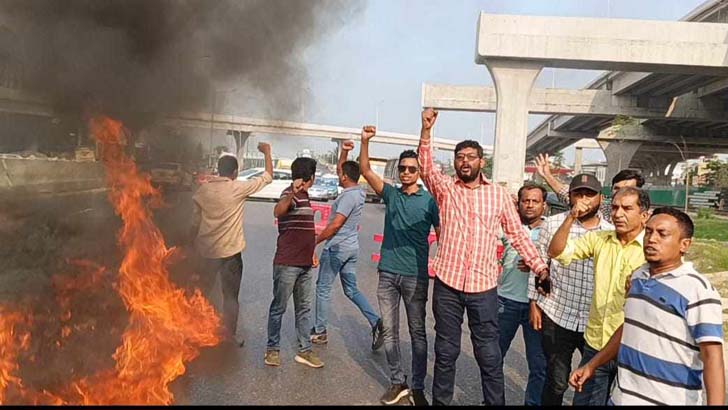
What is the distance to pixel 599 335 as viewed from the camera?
110 inches

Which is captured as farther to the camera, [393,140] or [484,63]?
[393,140]

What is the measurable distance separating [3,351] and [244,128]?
3.20 meters

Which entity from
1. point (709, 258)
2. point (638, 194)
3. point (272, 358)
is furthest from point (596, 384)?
point (709, 258)

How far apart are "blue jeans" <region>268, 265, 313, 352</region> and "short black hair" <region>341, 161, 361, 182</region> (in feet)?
3.06

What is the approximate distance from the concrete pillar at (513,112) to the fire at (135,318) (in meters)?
17.5

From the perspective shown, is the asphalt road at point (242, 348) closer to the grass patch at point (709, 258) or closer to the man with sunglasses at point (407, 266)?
the man with sunglasses at point (407, 266)

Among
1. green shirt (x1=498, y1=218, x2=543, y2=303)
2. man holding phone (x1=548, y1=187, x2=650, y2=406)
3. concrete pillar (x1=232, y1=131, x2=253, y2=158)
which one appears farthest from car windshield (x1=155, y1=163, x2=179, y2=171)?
man holding phone (x1=548, y1=187, x2=650, y2=406)

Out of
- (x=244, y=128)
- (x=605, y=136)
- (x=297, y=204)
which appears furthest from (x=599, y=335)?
(x=605, y=136)

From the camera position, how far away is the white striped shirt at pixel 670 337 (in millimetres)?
2023

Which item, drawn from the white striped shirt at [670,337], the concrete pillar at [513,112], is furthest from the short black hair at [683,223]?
the concrete pillar at [513,112]

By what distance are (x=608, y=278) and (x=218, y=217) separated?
2.95 m

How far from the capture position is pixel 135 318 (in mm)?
3801

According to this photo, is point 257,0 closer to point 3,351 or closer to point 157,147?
point 157,147

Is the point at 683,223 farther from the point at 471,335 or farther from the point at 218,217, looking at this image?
the point at 218,217
